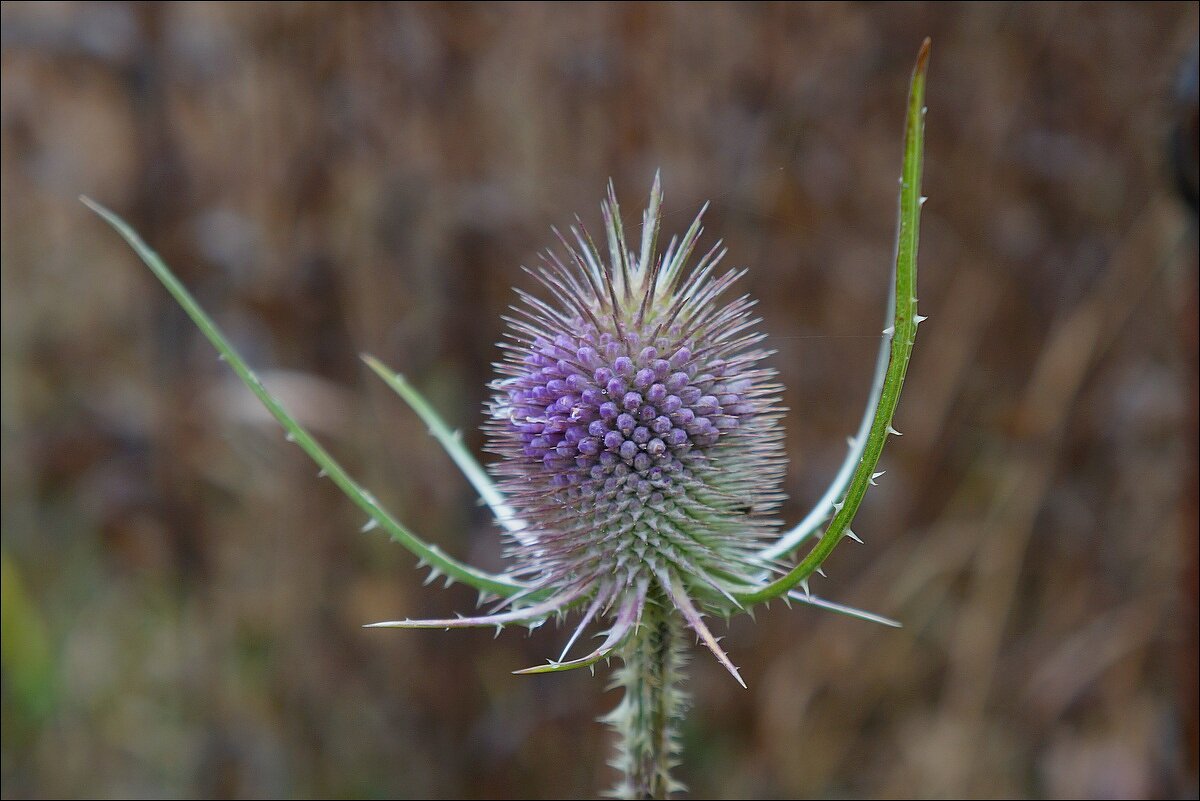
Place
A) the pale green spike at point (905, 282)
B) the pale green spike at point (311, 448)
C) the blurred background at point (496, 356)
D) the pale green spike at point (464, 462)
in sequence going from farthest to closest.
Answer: the blurred background at point (496, 356)
the pale green spike at point (464, 462)
the pale green spike at point (311, 448)
the pale green spike at point (905, 282)

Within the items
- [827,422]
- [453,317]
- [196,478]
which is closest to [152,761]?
[196,478]

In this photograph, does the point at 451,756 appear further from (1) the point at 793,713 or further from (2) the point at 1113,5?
(2) the point at 1113,5

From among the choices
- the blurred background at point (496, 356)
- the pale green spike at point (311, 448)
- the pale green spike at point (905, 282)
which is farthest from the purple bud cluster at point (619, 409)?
the blurred background at point (496, 356)

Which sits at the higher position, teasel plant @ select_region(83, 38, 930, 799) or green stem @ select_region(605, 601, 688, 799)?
teasel plant @ select_region(83, 38, 930, 799)

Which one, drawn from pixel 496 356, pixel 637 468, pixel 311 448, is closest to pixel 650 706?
pixel 637 468

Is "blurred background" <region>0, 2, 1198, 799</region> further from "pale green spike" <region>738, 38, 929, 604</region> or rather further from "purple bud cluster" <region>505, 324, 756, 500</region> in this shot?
"pale green spike" <region>738, 38, 929, 604</region>

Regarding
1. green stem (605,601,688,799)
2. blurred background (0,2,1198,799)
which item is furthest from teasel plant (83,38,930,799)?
blurred background (0,2,1198,799)

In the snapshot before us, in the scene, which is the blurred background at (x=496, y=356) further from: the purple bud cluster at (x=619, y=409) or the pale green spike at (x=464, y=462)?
the purple bud cluster at (x=619, y=409)
